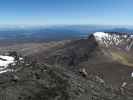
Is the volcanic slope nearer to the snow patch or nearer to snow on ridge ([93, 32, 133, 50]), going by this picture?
snow on ridge ([93, 32, 133, 50])

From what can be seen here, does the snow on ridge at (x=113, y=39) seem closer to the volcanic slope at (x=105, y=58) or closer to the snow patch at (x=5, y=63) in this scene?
the volcanic slope at (x=105, y=58)

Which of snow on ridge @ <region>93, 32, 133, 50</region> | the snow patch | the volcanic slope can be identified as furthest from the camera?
snow on ridge @ <region>93, 32, 133, 50</region>

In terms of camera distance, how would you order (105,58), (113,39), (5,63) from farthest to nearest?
(113,39) → (105,58) → (5,63)

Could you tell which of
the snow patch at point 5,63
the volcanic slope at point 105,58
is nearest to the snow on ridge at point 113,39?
the volcanic slope at point 105,58

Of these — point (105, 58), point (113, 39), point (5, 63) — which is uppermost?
point (5, 63)

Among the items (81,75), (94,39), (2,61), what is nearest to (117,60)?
(94,39)

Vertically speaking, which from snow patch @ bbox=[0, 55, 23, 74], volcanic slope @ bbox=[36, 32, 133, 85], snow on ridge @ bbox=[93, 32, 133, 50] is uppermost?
snow patch @ bbox=[0, 55, 23, 74]

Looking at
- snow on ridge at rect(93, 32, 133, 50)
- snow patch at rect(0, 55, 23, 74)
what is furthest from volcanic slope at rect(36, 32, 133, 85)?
snow patch at rect(0, 55, 23, 74)

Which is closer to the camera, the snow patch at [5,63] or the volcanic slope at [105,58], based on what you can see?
the snow patch at [5,63]

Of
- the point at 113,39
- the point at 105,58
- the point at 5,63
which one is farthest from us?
the point at 113,39

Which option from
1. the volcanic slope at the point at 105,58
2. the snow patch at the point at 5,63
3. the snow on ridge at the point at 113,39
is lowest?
the volcanic slope at the point at 105,58

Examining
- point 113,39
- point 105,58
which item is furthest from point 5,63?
point 113,39

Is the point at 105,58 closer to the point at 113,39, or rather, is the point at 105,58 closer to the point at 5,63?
the point at 113,39

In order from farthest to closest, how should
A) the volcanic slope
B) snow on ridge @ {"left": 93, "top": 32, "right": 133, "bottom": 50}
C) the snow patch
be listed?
snow on ridge @ {"left": 93, "top": 32, "right": 133, "bottom": 50}
the volcanic slope
the snow patch
